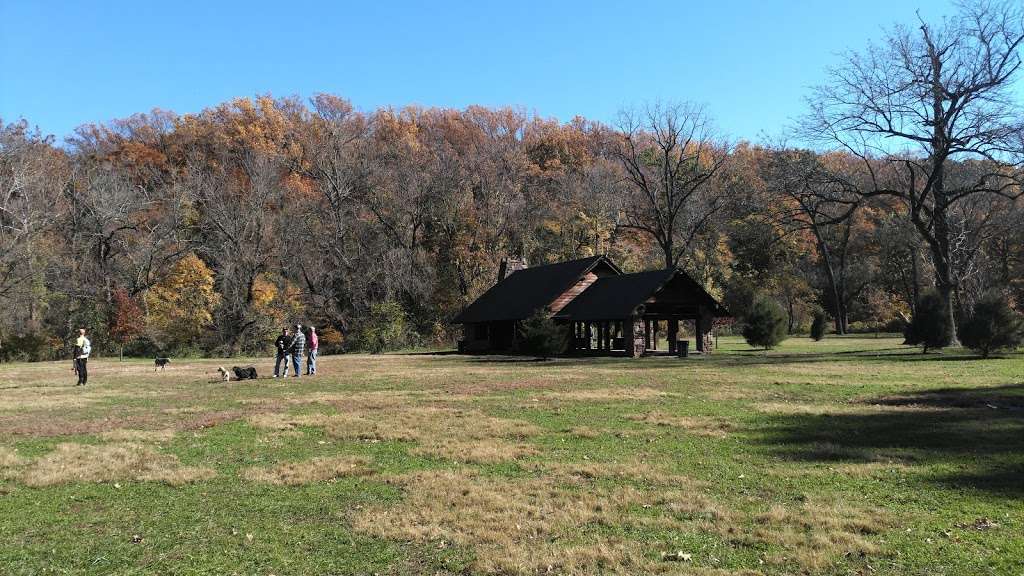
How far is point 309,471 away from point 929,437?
9500mm

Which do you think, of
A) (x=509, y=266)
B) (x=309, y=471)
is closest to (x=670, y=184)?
(x=509, y=266)

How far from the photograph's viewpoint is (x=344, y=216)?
186 ft

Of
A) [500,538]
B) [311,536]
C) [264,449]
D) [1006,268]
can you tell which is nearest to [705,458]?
[500,538]

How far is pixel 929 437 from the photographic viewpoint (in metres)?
11.2

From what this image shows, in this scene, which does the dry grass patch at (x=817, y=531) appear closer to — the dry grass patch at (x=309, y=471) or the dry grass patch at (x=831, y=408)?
the dry grass patch at (x=309, y=471)

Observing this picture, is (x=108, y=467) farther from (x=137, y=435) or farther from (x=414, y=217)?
(x=414, y=217)

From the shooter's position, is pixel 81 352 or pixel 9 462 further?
pixel 81 352

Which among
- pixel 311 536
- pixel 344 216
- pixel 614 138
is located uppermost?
pixel 614 138

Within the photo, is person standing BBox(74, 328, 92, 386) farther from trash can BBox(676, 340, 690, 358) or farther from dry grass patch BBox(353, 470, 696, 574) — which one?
trash can BBox(676, 340, 690, 358)

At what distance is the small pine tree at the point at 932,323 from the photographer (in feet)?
112

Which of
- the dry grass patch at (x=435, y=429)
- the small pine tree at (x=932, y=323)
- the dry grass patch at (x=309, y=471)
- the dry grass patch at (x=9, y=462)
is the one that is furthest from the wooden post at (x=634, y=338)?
the dry grass patch at (x=9, y=462)

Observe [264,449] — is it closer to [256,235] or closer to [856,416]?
[856,416]

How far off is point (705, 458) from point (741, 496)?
209 cm

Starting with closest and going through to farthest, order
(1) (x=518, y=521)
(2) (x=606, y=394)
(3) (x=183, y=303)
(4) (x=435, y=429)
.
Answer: (1) (x=518, y=521) → (4) (x=435, y=429) → (2) (x=606, y=394) → (3) (x=183, y=303)
